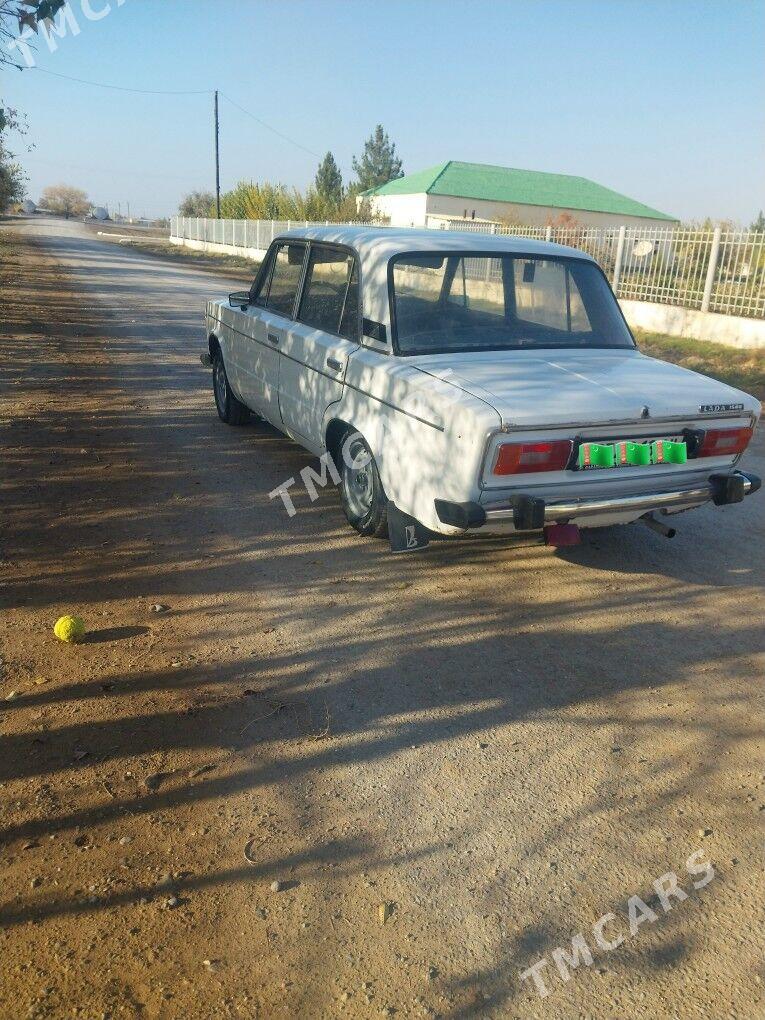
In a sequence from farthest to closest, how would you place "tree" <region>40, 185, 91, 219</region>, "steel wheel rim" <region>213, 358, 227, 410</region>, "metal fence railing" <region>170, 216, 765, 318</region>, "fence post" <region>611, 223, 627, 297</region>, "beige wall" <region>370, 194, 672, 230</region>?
"tree" <region>40, 185, 91, 219</region>, "beige wall" <region>370, 194, 672, 230</region>, "fence post" <region>611, 223, 627, 297</region>, "metal fence railing" <region>170, 216, 765, 318</region>, "steel wheel rim" <region>213, 358, 227, 410</region>

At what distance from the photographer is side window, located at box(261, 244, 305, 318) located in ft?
19.5

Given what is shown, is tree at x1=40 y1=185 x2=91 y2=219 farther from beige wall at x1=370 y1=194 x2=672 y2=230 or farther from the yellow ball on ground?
the yellow ball on ground

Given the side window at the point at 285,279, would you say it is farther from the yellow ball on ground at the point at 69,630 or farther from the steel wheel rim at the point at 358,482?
the yellow ball on ground at the point at 69,630

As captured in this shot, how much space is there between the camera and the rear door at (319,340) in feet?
16.5

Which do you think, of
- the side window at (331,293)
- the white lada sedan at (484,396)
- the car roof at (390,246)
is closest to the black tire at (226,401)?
the white lada sedan at (484,396)

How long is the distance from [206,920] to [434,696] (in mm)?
1392

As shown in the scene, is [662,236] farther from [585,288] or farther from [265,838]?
[265,838]

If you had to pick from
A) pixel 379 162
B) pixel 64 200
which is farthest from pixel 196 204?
pixel 64 200

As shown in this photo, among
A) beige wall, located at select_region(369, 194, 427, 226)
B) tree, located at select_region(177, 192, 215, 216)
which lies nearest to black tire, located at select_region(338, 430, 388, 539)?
beige wall, located at select_region(369, 194, 427, 226)

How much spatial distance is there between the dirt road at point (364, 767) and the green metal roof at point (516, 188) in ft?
165

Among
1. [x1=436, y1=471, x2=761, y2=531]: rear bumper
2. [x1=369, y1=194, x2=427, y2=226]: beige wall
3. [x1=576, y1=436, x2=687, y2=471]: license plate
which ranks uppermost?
[x1=369, y1=194, x2=427, y2=226]: beige wall

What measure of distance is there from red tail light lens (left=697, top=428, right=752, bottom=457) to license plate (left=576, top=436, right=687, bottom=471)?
211mm

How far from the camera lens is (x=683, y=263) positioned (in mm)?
15141

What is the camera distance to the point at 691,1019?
6.75ft
